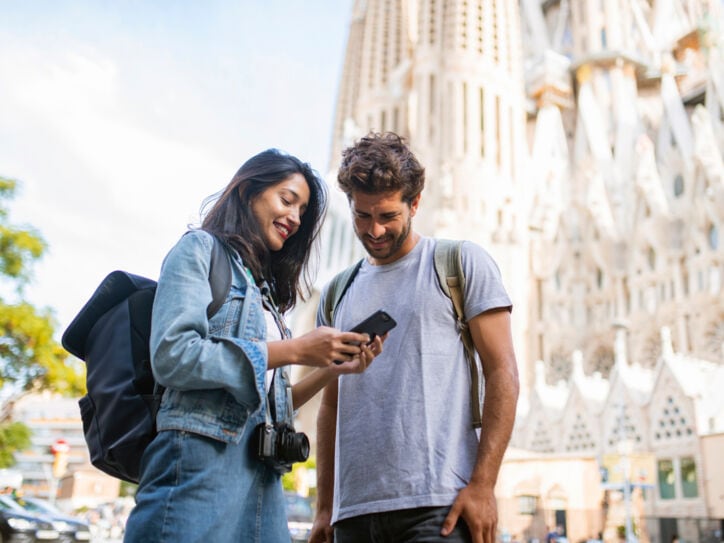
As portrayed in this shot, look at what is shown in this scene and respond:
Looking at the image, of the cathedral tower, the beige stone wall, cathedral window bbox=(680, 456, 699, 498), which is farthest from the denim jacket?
the cathedral tower

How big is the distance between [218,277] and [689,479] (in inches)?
756

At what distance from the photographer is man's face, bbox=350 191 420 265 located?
2143 millimetres

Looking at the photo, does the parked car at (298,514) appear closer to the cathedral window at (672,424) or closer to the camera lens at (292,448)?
the camera lens at (292,448)

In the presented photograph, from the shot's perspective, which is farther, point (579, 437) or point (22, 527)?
point (579, 437)

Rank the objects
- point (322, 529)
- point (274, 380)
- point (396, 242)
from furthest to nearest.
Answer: point (322, 529)
point (396, 242)
point (274, 380)

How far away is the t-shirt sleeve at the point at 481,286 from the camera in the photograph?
2.11 meters

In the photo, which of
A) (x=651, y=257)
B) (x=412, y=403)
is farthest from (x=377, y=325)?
(x=651, y=257)

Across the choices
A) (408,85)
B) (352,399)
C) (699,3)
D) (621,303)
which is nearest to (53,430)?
(408,85)

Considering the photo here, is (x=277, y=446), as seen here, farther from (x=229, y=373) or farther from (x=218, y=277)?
(x=218, y=277)

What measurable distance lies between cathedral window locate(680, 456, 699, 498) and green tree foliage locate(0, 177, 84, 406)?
14287 millimetres

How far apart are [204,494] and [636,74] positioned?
142ft

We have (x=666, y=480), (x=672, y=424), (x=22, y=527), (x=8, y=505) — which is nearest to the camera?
(x=22, y=527)

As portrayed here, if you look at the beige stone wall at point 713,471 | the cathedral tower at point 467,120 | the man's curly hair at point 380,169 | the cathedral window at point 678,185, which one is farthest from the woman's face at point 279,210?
the cathedral window at point 678,185

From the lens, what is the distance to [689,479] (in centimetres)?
1848
